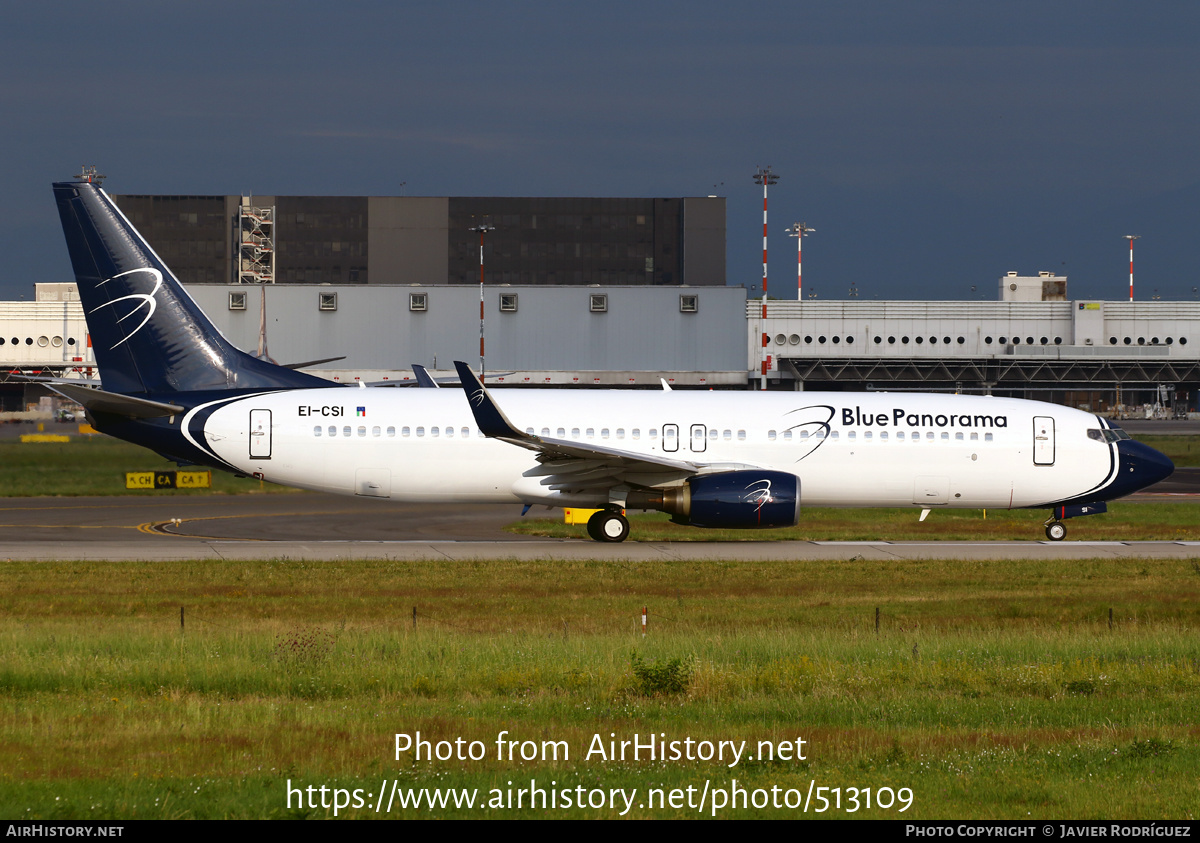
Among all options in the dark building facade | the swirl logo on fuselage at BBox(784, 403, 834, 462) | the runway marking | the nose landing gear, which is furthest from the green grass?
the dark building facade

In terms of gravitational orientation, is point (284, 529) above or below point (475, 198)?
below

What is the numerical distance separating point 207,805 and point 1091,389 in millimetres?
106981

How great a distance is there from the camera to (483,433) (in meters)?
27.5

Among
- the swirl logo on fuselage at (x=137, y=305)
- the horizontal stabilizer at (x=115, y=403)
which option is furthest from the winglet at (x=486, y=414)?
the swirl logo on fuselage at (x=137, y=305)

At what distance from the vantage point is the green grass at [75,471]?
137 feet

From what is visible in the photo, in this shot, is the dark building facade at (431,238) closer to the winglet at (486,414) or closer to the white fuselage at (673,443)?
the white fuselage at (673,443)

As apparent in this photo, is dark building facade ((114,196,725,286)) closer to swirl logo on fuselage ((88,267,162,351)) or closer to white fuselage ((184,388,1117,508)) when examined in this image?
swirl logo on fuselage ((88,267,162,351))

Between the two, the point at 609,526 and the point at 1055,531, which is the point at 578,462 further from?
the point at 1055,531

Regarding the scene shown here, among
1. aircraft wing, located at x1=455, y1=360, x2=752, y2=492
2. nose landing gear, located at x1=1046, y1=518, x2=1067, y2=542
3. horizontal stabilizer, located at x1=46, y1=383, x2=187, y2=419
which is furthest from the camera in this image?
nose landing gear, located at x1=1046, y1=518, x2=1067, y2=542

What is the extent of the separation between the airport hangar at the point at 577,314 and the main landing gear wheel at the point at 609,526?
4558cm

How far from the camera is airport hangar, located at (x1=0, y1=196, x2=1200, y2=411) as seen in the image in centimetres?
8506

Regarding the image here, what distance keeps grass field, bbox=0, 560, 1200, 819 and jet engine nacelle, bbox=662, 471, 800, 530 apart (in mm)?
3546
